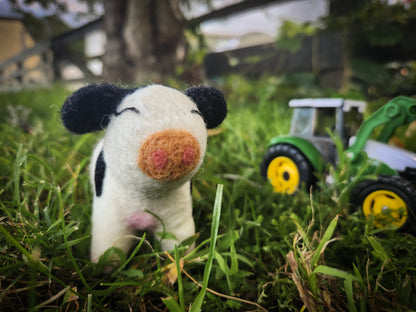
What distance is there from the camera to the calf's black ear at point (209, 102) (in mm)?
725

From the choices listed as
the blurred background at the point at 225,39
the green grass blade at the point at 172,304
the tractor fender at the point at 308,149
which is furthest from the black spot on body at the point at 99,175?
the blurred background at the point at 225,39

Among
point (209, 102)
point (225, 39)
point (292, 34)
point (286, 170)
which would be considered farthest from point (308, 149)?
point (225, 39)

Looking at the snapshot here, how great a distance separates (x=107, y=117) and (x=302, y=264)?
0.56 meters

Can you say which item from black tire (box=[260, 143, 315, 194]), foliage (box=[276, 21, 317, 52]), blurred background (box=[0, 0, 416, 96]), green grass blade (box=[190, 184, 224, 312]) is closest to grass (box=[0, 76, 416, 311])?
green grass blade (box=[190, 184, 224, 312])

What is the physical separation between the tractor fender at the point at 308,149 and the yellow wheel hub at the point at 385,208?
0.70 ft

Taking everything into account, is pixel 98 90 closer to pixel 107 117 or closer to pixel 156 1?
pixel 107 117

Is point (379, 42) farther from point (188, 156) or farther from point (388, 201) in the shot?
point (188, 156)

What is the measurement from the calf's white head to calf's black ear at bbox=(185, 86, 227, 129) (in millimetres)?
16

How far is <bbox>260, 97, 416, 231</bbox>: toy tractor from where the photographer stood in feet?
2.85

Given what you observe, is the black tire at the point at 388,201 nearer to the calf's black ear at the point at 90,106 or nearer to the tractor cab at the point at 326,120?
the tractor cab at the point at 326,120

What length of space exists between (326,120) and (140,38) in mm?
1974

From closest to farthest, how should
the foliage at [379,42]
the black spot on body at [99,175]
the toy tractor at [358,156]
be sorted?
the black spot on body at [99,175], the toy tractor at [358,156], the foliage at [379,42]

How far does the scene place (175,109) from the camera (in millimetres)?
638

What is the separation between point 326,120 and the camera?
4.10 feet
